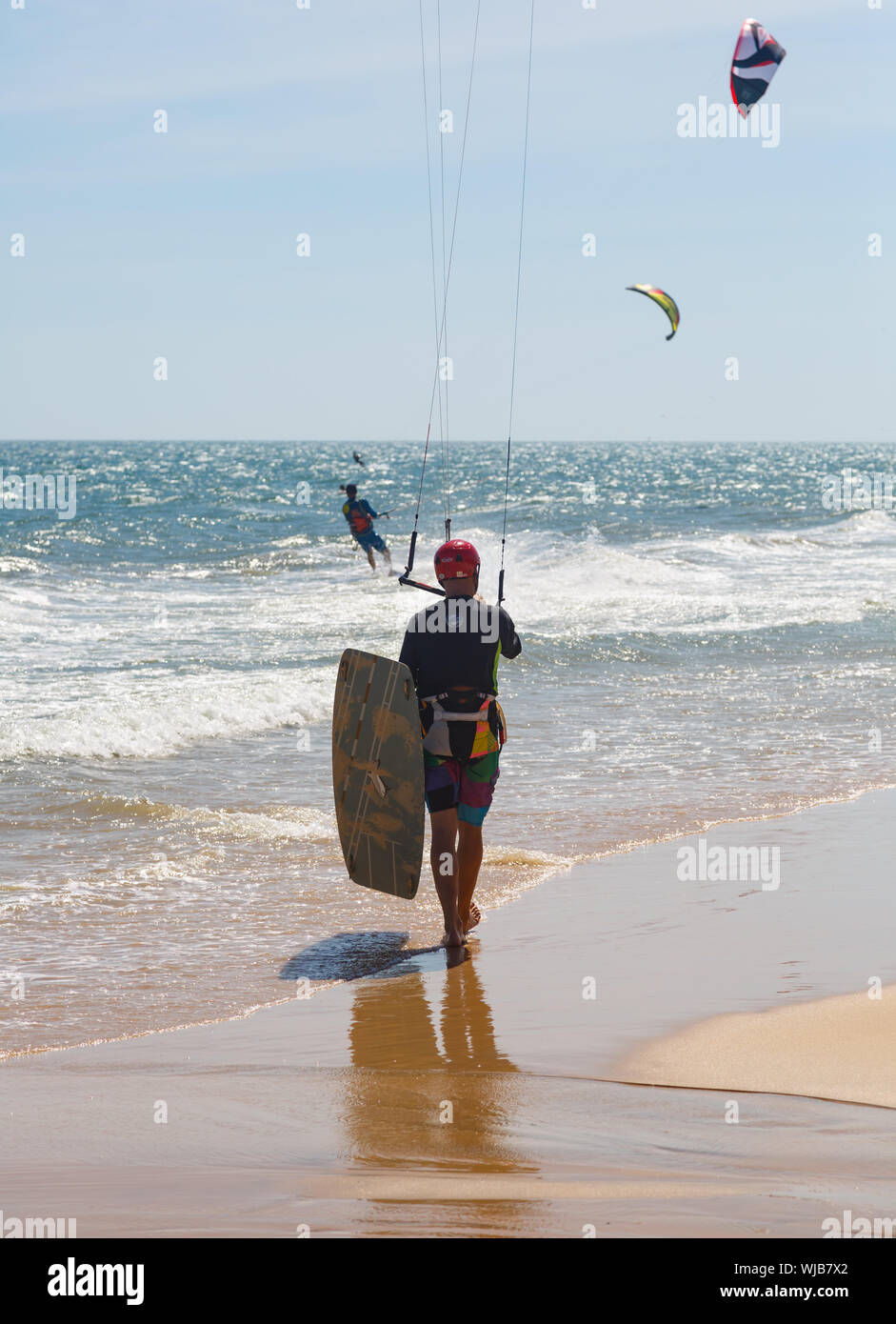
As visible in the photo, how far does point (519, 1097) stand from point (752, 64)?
32.9 ft

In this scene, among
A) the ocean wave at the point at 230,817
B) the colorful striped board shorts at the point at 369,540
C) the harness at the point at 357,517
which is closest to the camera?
the ocean wave at the point at 230,817

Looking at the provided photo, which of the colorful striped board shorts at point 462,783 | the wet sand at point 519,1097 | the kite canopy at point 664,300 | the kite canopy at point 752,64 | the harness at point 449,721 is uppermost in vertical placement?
the kite canopy at point 752,64

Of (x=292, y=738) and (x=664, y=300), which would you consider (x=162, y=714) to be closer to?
(x=292, y=738)

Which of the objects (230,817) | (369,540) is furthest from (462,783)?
(369,540)

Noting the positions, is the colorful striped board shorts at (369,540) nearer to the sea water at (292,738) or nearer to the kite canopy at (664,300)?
the sea water at (292,738)

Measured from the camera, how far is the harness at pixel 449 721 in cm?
513

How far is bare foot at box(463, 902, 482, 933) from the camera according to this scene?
5207mm

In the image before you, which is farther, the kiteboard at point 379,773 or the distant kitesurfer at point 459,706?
the kiteboard at point 379,773

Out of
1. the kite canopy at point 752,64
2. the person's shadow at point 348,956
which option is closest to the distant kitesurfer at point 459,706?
the person's shadow at point 348,956

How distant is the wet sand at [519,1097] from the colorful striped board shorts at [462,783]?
51cm

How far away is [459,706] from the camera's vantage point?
5.14 meters
